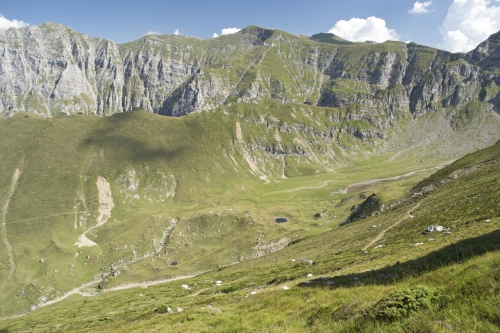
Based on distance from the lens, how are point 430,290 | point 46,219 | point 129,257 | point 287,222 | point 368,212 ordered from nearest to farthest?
point 430,290 → point 368,212 → point 129,257 → point 287,222 → point 46,219

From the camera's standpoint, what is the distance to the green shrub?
9.57 m

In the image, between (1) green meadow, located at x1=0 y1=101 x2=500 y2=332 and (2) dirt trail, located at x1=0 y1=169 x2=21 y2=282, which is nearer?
(1) green meadow, located at x1=0 y1=101 x2=500 y2=332

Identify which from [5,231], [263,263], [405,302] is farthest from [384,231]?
[5,231]

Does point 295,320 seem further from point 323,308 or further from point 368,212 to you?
point 368,212

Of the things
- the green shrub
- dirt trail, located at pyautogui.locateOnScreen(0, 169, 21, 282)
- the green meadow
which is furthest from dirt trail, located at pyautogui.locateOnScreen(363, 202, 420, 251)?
dirt trail, located at pyautogui.locateOnScreen(0, 169, 21, 282)

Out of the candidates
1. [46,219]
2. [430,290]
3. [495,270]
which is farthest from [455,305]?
[46,219]

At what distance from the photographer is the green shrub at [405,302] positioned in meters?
9.57

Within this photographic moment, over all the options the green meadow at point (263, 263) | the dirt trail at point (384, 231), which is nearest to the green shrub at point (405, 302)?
the green meadow at point (263, 263)

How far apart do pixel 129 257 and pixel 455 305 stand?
157 metres

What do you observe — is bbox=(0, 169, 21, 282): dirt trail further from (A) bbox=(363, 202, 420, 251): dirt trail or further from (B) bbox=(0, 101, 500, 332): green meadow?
(A) bbox=(363, 202, 420, 251): dirt trail

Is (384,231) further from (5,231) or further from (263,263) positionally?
(5,231)

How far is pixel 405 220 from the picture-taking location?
61000mm

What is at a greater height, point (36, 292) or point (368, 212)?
point (368, 212)

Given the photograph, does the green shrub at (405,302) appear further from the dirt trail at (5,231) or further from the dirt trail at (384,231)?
the dirt trail at (5,231)
